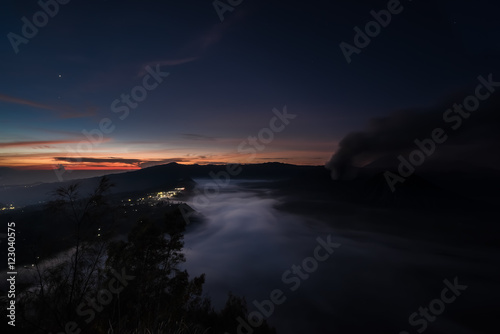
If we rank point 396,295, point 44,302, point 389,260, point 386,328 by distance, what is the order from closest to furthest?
point 44,302 < point 386,328 < point 396,295 < point 389,260

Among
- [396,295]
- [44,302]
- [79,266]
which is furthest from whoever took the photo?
[396,295]

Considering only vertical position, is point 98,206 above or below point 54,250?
above

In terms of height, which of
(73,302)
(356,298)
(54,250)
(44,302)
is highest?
(54,250)

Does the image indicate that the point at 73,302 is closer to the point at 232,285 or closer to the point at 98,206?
the point at 98,206

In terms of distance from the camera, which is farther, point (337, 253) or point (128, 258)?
point (337, 253)

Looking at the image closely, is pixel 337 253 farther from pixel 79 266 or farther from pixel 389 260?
pixel 79 266

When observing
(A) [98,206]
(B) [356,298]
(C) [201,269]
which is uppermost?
(A) [98,206]

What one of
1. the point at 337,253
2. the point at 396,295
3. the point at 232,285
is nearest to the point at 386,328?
the point at 396,295

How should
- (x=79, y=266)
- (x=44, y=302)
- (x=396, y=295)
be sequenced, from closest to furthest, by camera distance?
(x=44, y=302)
(x=79, y=266)
(x=396, y=295)

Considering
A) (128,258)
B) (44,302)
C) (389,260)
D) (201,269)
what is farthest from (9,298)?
(389,260)
